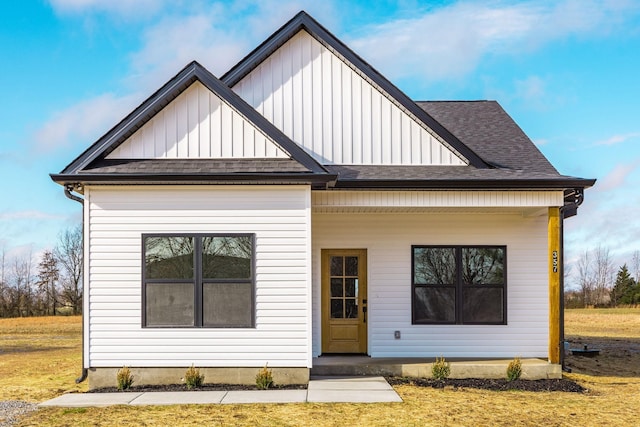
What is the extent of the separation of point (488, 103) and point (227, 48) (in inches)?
306

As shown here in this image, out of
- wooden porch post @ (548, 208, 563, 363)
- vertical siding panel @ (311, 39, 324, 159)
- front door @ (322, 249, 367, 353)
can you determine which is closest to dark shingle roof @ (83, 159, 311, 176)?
vertical siding panel @ (311, 39, 324, 159)

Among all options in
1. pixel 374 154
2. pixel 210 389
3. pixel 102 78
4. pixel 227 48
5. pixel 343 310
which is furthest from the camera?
pixel 227 48

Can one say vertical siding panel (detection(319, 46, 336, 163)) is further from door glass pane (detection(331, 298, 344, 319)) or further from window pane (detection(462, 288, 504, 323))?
window pane (detection(462, 288, 504, 323))

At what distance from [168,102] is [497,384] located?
24.7 feet

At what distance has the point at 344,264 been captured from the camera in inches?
533

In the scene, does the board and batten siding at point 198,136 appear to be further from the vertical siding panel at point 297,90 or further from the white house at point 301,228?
the vertical siding panel at point 297,90

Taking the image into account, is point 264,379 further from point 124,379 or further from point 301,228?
point 301,228

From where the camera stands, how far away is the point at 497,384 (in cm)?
1133

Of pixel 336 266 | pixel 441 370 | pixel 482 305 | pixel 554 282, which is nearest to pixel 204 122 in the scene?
pixel 336 266

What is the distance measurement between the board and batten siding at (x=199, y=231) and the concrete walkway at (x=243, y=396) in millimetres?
615

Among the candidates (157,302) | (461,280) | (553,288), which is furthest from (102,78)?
(553,288)

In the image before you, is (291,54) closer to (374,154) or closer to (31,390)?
(374,154)

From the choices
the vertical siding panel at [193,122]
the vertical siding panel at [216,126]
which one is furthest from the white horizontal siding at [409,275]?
the vertical siding panel at [193,122]

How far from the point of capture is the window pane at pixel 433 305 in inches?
520
